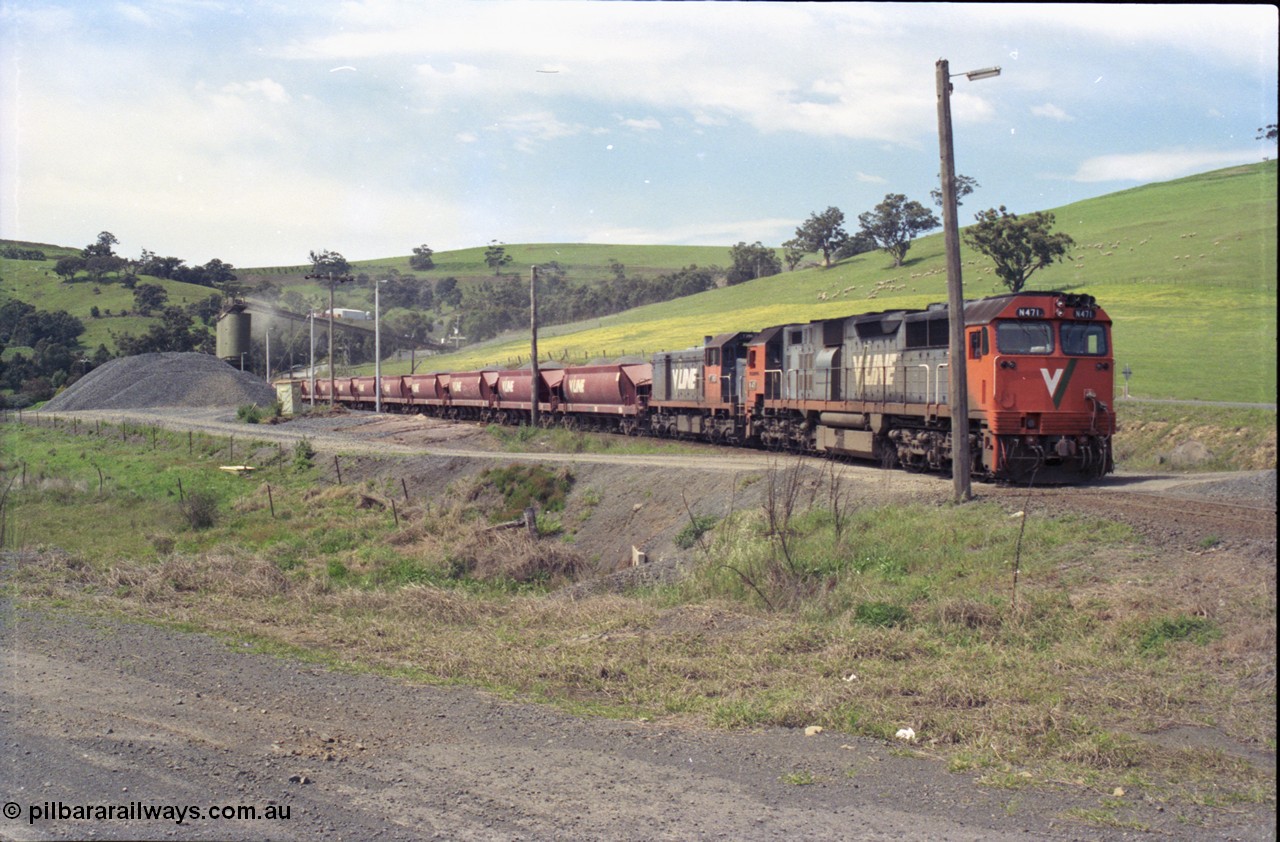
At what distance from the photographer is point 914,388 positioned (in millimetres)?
22266

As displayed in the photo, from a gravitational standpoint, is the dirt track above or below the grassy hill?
below

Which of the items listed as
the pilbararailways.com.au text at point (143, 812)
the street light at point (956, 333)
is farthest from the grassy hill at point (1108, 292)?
the pilbararailways.com.au text at point (143, 812)

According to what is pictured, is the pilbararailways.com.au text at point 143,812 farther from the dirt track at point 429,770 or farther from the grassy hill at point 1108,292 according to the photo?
the grassy hill at point 1108,292

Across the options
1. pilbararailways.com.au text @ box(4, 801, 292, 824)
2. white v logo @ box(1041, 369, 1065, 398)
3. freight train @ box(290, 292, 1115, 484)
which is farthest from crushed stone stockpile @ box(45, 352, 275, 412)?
pilbararailways.com.au text @ box(4, 801, 292, 824)

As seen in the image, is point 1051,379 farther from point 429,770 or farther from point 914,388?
point 429,770

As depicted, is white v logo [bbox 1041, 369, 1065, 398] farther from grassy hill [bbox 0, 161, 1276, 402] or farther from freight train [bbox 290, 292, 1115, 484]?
grassy hill [bbox 0, 161, 1276, 402]

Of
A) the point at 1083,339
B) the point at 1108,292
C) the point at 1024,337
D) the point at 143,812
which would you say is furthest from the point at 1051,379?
the point at 1108,292

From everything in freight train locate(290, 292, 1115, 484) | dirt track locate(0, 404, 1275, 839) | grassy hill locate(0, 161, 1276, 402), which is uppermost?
grassy hill locate(0, 161, 1276, 402)

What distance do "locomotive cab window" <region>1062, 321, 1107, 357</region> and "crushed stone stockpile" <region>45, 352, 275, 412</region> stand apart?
168 ft

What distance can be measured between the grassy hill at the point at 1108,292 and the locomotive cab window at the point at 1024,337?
13.0 feet

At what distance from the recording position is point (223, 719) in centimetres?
797

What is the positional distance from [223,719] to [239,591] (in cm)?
792

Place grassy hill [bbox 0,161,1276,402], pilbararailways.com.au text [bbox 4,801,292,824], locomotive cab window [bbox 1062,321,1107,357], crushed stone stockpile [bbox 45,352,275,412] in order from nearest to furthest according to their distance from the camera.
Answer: pilbararailways.com.au text [bbox 4,801,292,824] → locomotive cab window [bbox 1062,321,1107,357] → grassy hill [bbox 0,161,1276,402] → crushed stone stockpile [bbox 45,352,275,412]

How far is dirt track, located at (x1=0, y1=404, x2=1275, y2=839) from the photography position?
598cm
